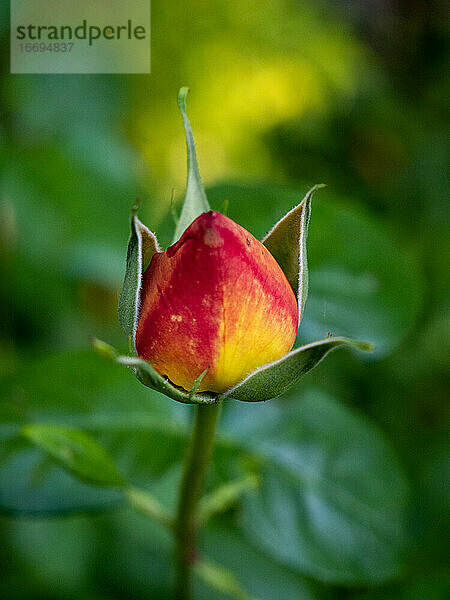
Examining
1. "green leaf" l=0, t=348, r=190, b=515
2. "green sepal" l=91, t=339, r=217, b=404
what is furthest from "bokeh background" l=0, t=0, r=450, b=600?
"green sepal" l=91, t=339, r=217, b=404

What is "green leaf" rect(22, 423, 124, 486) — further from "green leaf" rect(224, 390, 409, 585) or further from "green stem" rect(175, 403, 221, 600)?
"green leaf" rect(224, 390, 409, 585)

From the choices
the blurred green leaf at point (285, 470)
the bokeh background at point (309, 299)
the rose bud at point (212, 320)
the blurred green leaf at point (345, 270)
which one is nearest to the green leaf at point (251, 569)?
the bokeh background at point (309, 299)

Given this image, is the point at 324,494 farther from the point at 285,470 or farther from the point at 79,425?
the point at 79,425

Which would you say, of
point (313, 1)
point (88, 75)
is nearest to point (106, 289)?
point (88, 75)

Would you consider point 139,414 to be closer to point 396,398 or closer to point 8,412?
point 8,412

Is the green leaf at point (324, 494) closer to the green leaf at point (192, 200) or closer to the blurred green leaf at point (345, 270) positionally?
the blurred green leaf at point (345, 270)

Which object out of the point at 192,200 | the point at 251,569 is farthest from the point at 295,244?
the point at 251,569
